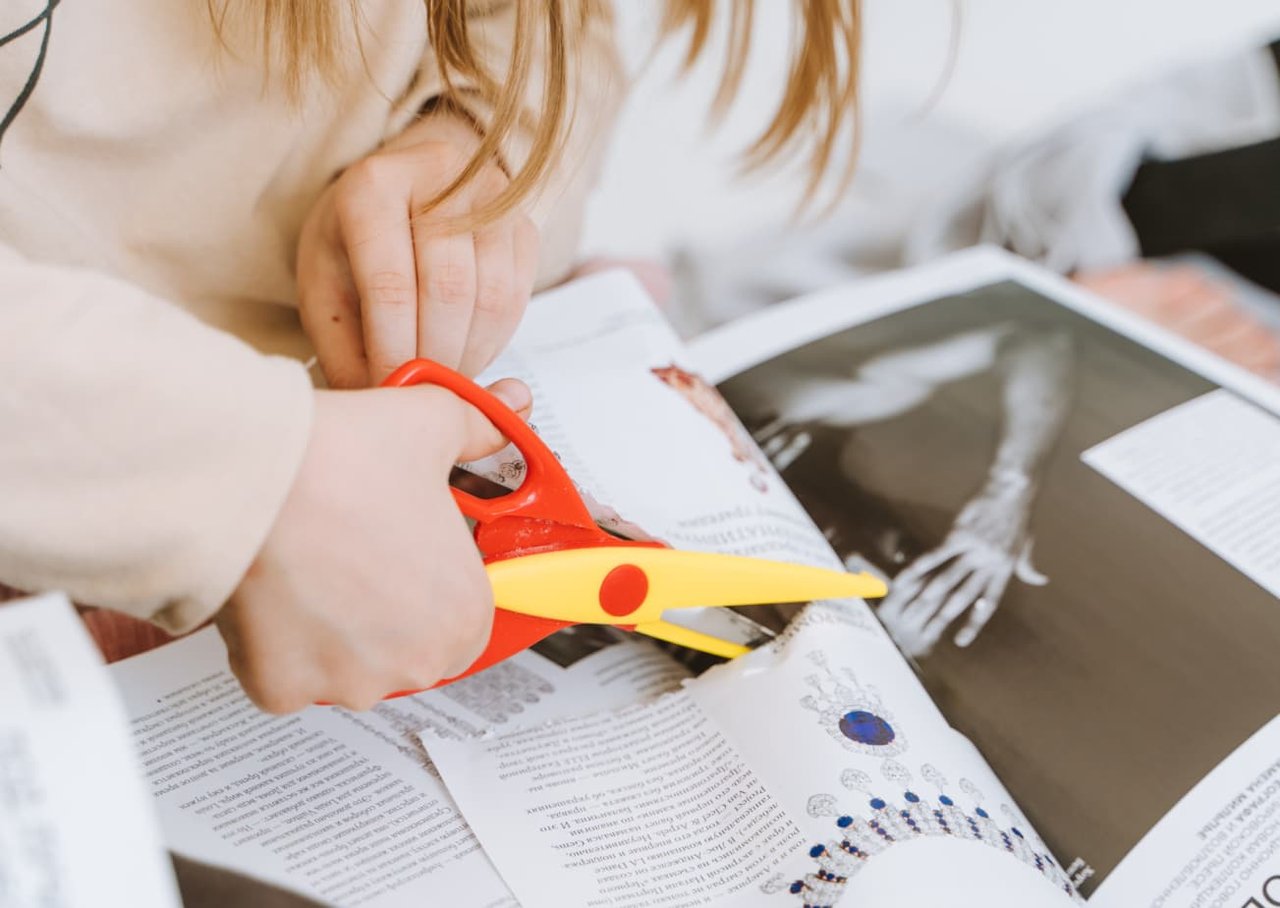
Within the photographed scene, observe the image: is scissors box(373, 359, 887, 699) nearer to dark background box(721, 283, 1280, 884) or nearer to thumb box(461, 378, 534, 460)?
thumb box(461, 378, 534, 460)

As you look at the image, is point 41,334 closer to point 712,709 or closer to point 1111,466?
point 712,709

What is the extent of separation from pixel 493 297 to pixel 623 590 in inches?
4.6

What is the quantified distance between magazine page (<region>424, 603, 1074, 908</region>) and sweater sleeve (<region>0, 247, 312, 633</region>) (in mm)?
133

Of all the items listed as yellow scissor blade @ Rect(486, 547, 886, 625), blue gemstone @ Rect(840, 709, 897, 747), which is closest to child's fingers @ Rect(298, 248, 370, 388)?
yellow scissor blade @ Rect(486, 547, 886, 625)

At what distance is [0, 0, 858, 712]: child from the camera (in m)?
0.24

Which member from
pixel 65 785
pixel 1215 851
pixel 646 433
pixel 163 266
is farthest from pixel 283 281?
pixel 1215 851

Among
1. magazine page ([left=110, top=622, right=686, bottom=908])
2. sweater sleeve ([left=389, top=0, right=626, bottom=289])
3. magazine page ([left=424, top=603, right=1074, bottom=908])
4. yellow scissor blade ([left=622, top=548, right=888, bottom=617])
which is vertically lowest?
magazine page ([left=424, top=603, right=1074, bottom=908])

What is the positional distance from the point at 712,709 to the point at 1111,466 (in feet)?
0.79

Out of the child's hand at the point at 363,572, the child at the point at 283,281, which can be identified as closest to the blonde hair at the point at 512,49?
the child at the point at 283,281

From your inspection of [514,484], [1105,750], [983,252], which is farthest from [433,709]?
[983,252]

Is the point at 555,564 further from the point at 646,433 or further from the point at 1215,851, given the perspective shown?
the point at 1215,851

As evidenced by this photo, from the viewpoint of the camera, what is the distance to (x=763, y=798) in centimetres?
34

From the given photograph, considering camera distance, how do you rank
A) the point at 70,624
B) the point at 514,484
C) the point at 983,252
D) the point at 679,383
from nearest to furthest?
the point at 70,624 → the point at 514,484 → the point at 679,383 → the point at 983,252

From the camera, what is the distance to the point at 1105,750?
0.38 meters
